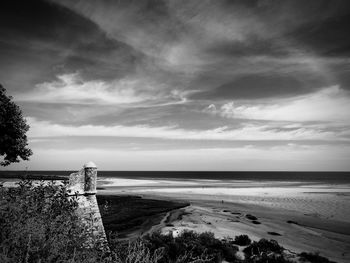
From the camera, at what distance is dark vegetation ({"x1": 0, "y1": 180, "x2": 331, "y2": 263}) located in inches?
217

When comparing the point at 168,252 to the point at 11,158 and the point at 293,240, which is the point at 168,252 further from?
the point at 11,158

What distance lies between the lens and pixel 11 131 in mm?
17906

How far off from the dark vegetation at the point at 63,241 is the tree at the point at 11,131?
1066 centimetres

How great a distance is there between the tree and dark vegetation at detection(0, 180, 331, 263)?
10.7 metres

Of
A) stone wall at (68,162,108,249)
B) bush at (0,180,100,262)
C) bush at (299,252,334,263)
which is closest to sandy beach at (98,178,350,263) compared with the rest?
bush at (299,252,334,263)

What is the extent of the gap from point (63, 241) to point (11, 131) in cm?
1532

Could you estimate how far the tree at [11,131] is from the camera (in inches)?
675

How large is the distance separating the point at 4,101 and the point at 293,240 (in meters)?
23.1

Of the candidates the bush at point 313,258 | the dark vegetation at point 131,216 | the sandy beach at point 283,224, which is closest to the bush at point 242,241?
the sandy beach at point 283,224

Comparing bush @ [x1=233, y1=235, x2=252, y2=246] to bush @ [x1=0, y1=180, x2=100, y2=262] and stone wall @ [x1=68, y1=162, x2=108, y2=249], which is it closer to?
stone wall @ [x1=68, y1=162, x2=108, y2=249]

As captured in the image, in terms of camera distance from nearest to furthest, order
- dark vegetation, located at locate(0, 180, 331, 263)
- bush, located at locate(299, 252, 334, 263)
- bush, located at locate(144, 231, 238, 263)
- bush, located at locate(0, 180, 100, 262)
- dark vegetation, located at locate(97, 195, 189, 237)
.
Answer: bush, located at locate(0, 180, 100, 262) < dark vegetation, located at locate(0, 180, 331, 263) < bush, located at locate(144, 231, 238, 263) < bush, located at locate(299, 252, 334, 263) < dark vegetation, located at locate(97, 195, 189, 237)

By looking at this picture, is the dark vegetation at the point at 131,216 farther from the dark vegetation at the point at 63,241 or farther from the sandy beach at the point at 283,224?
the dark vegetation at the point at 63,241

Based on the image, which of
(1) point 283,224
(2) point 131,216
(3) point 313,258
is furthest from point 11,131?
(1) point 283,224

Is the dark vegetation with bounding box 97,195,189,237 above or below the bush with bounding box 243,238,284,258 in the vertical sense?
below
